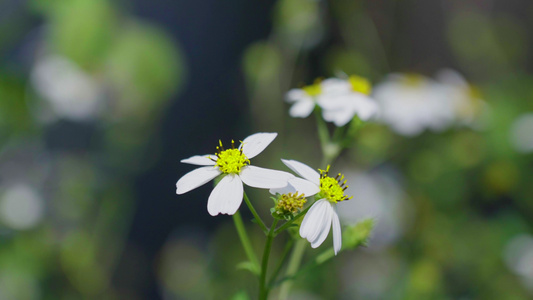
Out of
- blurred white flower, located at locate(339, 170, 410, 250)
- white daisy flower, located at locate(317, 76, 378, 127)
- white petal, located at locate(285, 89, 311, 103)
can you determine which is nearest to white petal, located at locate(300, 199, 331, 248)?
white daisy flower, located at locate(317, 76, 378, 127)

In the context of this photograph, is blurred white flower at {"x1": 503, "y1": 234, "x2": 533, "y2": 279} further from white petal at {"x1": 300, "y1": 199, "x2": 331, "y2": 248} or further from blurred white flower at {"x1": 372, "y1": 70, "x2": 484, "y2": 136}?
white petal at {"x1": 300, "y1": 199, "x2": 331, "y2": 248}

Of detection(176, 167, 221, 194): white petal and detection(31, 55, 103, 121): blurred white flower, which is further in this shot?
detection(31, 55, 103, 121): blurred white flower

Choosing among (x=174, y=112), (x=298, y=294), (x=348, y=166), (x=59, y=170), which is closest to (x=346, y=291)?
(x=298, y=294)

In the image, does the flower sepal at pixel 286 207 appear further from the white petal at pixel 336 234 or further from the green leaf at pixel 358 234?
the green leaf at pixel 358 234

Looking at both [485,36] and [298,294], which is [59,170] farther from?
[485,36]

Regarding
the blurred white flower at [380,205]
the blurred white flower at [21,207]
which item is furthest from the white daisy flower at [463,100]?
the blurred white flower at [21,207]

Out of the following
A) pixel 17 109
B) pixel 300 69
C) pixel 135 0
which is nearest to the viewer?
pixel 17 109

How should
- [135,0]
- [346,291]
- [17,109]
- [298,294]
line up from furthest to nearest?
[346,291]
[135,0]
[298,294]
[17,109]

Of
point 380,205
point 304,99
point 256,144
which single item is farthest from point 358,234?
point 380,205
